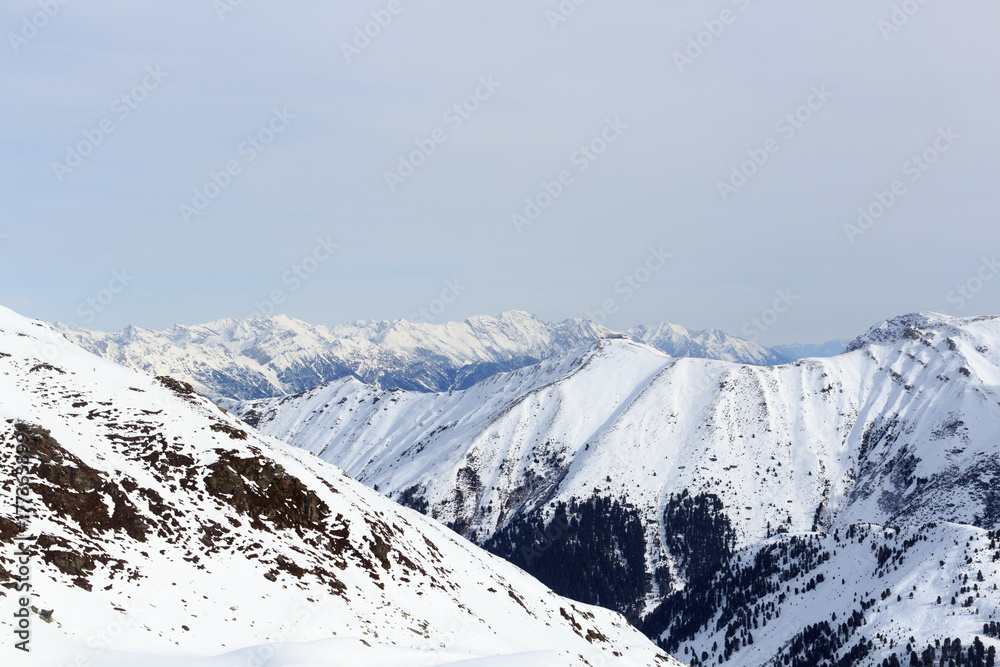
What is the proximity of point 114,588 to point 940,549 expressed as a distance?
18453cm

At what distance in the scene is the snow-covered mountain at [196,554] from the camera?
1609 inches

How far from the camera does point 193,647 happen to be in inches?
1647

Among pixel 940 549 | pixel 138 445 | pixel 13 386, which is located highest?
pixel 940 549

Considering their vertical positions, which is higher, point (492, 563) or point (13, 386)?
point (492, 563)

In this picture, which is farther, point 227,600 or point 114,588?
point 227,600

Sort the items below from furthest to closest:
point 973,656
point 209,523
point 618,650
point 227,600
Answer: point 973,656 < point 618,650 < point 209,523 < point 227,600

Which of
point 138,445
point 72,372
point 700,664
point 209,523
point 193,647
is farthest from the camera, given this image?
point 700,664

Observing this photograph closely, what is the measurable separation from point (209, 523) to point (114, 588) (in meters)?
11.7

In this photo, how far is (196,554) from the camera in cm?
5172

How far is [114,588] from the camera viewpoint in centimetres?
4406

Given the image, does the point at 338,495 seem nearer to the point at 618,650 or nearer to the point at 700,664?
the point at 618,650

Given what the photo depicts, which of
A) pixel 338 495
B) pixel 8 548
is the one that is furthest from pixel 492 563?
pixel 8 548

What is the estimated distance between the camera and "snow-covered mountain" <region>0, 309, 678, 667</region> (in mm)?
40875

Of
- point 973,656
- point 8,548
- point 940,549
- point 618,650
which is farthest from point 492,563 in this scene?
point 940,549
